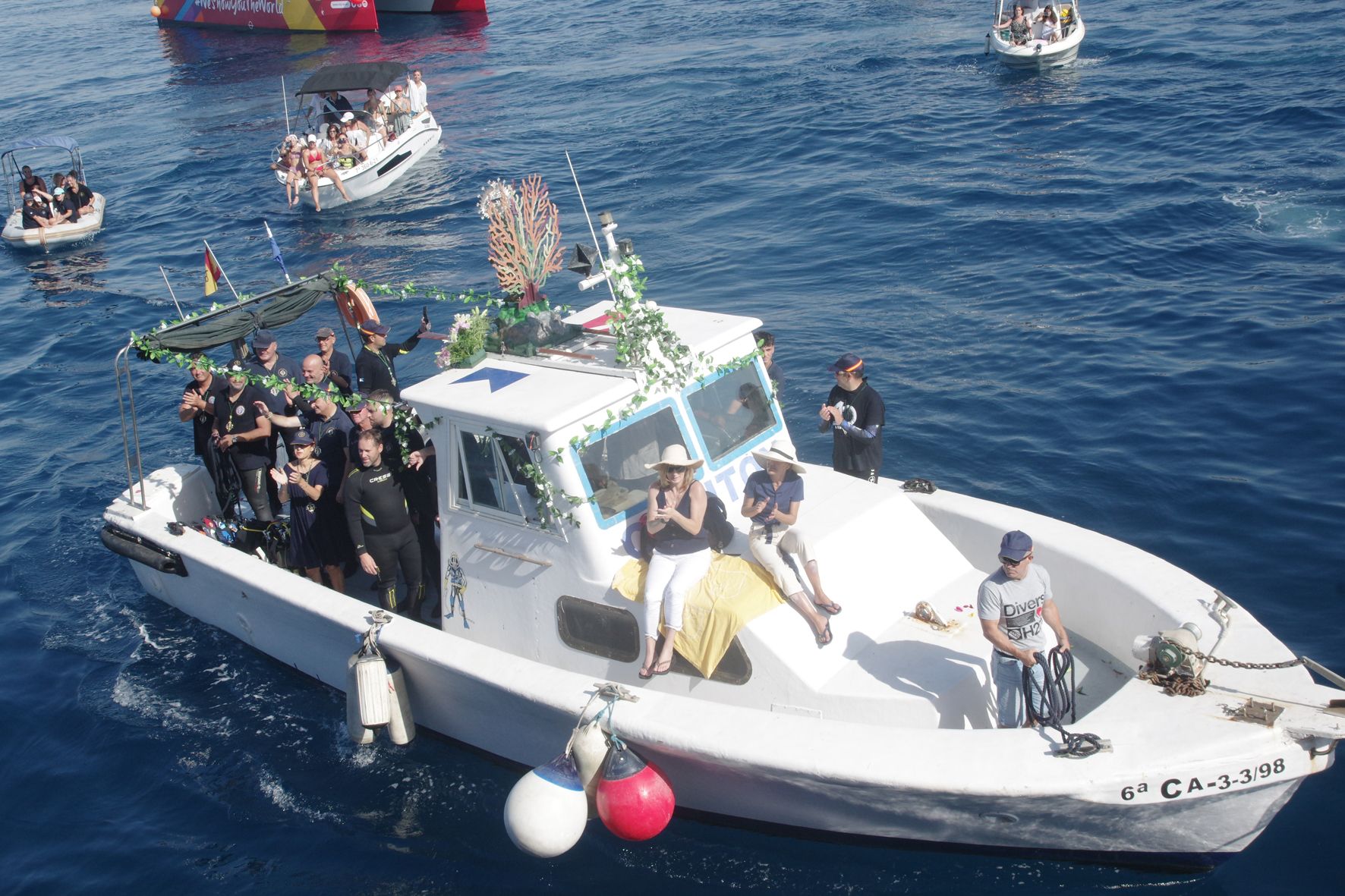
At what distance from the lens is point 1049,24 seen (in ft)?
83.7

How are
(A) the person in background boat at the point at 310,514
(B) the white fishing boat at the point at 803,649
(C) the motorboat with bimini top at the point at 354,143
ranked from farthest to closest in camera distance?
(C) the motorboat with bimini top at the point at 354,143 < (A) the person in background boat at the point at 310,514 < (B) the white fishing boat at the point at 803,649

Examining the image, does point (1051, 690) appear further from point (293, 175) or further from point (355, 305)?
point (293, 175)

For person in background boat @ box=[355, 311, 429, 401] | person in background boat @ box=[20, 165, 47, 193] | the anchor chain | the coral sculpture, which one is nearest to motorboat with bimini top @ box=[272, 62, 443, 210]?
person in background boat @ box=[20, 165, 47, 193]

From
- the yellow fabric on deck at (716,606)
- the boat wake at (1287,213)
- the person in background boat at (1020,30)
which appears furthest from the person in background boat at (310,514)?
the person in background boat at (1020,30)

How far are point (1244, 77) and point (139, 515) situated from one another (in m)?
21.5

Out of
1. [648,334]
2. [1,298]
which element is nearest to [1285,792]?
[648,334]

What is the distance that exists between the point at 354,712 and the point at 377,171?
61.1ft

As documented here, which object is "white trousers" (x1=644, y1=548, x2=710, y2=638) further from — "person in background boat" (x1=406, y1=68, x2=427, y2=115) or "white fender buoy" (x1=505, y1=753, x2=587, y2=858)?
"person in background boat" (x1=406, y1=68, x2=427, y2=115)

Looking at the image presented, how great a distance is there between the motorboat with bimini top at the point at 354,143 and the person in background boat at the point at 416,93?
0.18 meters

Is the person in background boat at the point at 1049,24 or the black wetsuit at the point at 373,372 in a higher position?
the person in background boat at the point at 1049,24

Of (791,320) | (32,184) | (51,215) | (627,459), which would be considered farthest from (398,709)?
(32,184)

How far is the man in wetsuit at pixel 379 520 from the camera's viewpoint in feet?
25.3

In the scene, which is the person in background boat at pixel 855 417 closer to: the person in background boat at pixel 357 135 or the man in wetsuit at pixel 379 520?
the man in wetsuit at pixel 379 520

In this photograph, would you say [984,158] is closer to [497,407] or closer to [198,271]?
[198,271]
